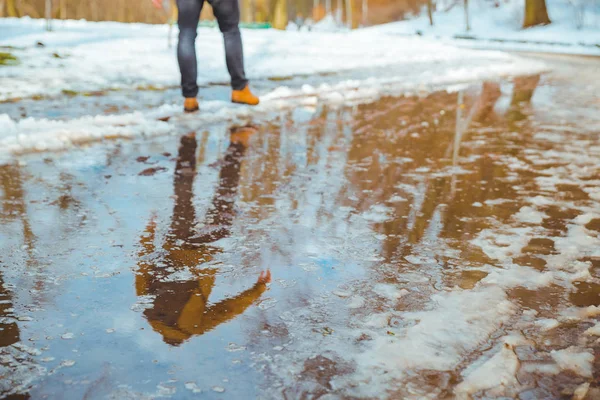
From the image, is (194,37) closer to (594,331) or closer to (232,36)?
(232,36)

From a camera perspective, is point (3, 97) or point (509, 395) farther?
point (3, 97)

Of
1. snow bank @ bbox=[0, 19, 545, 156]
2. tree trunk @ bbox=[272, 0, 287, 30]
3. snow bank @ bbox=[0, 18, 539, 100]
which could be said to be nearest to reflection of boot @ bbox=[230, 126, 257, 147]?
snow bank @ bbox=[0, 19, 545, 156]

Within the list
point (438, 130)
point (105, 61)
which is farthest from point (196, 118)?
point (105, 61)

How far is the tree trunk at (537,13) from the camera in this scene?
26.8 m

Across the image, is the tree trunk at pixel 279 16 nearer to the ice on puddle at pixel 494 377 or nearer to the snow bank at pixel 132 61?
the snow bank at pixel 132 61

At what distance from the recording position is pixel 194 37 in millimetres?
4496

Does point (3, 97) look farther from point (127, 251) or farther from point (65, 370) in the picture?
point (65, 370)

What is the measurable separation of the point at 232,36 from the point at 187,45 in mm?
408

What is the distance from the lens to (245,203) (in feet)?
7.86

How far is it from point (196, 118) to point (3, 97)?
174 cm

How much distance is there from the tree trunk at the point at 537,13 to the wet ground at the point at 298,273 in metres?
26.5

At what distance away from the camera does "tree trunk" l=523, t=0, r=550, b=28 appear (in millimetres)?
26805

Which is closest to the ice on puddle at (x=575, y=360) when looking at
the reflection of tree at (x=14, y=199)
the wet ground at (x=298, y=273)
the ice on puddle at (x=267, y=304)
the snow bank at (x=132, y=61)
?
the wet ground at (x=298, y=273)

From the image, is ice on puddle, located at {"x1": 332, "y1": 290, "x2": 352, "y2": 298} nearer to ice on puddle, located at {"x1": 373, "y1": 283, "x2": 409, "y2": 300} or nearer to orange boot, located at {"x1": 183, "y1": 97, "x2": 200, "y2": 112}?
ice on puddle, located at {"x1": 373, "y1": 283, "x2": 409, "y2": 300}
